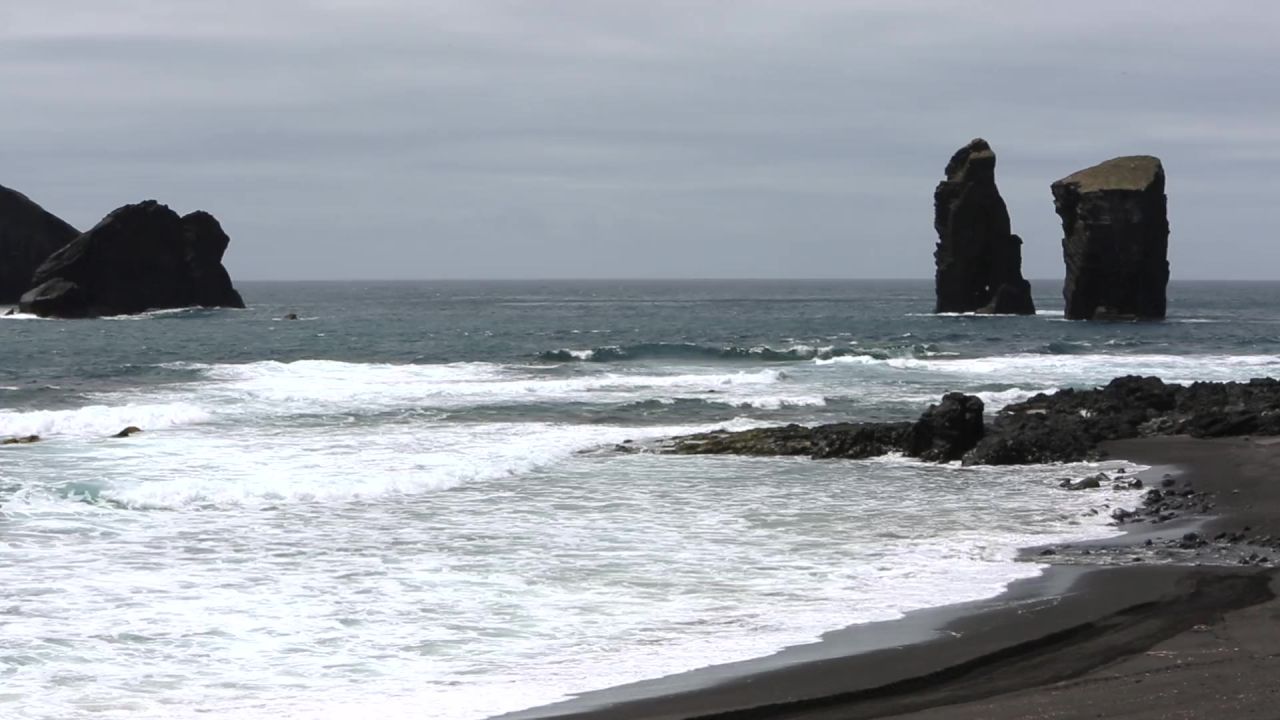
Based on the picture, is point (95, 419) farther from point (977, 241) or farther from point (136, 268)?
point (136, 268)

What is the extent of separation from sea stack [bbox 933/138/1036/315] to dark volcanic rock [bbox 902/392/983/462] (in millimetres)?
65853

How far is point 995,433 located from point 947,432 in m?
1.00

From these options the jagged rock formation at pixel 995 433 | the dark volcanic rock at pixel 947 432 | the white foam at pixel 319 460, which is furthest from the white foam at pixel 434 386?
the dark volcanic rock at pixel 947 432

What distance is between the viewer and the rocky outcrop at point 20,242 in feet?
334

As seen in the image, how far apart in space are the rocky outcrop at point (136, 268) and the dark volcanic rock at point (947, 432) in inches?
3069

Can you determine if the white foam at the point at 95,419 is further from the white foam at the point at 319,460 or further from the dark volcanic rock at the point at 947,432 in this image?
the dark volcanic rock at the point at 947,432

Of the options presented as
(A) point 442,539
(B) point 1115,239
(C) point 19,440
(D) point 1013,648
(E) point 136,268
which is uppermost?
(B) point 1115,239

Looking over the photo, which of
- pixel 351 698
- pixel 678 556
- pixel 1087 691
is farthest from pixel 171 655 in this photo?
pixel 1087 691

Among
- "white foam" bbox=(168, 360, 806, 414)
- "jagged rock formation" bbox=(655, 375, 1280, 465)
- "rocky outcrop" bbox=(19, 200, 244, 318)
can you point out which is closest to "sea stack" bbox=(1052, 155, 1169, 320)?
"white foam" bbox=(168, 360, 806, 414)

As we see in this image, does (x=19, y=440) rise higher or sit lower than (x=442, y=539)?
higher

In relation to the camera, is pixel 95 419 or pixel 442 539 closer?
pixel 442 539

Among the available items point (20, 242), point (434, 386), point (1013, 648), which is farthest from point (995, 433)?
point (20, 242)

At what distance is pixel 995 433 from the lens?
2444 cm

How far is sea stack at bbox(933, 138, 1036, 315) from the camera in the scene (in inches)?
3467
